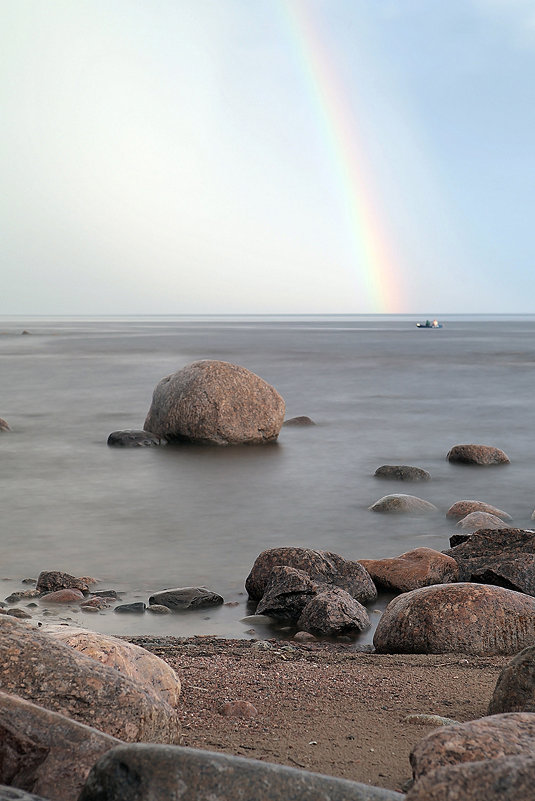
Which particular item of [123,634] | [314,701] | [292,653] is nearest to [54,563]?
[123,634]

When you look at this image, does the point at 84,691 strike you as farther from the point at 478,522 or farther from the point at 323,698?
the point at 478,522

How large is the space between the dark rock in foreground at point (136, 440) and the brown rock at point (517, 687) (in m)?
12.4

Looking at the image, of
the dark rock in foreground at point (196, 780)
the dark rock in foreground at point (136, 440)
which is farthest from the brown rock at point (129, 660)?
the dark rock in foreground at point (136, 440)

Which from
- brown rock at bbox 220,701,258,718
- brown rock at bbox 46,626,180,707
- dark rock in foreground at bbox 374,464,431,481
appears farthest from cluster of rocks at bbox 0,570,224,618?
dark rock in foreground at bbox 374,464,431,481

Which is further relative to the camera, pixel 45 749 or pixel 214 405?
pixel 214 405

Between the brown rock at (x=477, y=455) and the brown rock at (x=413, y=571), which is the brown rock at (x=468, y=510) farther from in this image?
the brown rock at (x=477, y=455)

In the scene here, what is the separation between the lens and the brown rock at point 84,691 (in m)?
3.50

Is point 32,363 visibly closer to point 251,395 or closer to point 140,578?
point 251,395

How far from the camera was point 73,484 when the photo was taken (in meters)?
12.9

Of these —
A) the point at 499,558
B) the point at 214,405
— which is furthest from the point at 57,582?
the point at 214,405

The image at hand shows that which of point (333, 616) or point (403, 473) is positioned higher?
point (333, 616)

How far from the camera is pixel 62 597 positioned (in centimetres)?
714

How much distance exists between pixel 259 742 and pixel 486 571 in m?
3.94

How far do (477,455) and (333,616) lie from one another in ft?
28.2
